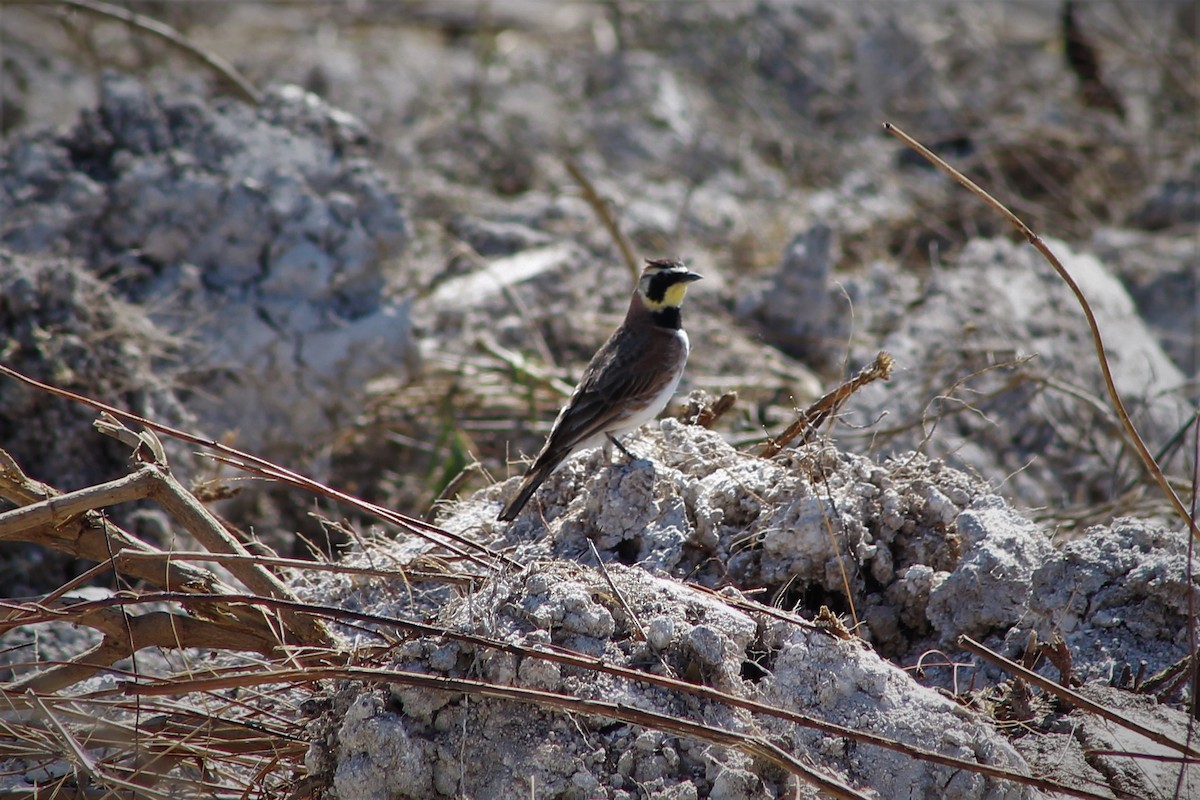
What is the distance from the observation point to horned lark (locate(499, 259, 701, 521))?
4348 mm

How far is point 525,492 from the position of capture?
163 inches

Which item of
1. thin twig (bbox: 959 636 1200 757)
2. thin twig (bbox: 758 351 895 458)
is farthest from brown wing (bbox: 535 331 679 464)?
thin twig (bbox: 959 636 1200 757)

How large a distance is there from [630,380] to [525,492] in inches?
Result: 36.9

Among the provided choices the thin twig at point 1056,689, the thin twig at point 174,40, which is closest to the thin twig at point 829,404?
the thin twig at point 1056,689

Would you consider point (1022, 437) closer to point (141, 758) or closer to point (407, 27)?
point (141, 758)

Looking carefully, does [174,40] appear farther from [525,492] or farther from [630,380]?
[525,492]

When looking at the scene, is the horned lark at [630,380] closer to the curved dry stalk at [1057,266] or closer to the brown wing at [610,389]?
the brown wing at [610,389]

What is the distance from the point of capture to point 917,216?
9266 mm

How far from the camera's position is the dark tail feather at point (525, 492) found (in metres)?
4.09

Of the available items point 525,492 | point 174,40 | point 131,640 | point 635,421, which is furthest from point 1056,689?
point 174,40

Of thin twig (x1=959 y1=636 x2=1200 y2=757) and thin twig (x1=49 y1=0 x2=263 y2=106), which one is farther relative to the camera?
thin twig (x1=49 y1=0 x2=263 y2=106)

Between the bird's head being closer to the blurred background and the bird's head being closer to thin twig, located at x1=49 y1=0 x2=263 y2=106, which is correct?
the blurred background

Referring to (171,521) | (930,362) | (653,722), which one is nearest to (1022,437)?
(930,362)

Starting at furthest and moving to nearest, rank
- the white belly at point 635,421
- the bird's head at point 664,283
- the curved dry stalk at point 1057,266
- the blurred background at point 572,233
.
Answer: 1. the blurred background at point 572,233
2. the bird's head at point 664,283
3. the white belly at point 635,421
4. the curved dry stalk at point 1057,266
